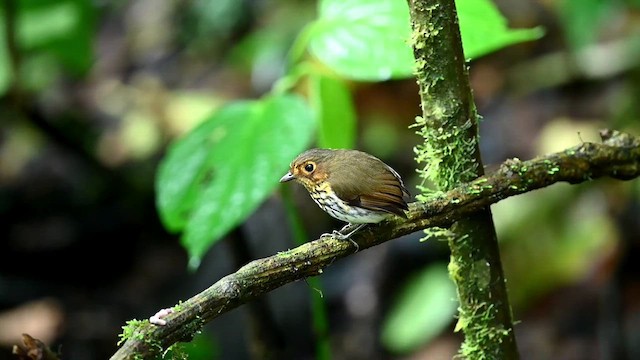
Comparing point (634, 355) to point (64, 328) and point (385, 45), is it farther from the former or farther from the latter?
point (64, 328)

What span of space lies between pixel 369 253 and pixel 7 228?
218 centimetres

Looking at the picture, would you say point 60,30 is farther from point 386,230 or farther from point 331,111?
point 386,230

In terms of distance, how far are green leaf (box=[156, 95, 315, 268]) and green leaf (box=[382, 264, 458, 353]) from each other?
1.95 m

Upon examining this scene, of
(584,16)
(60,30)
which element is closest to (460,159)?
(584,16)

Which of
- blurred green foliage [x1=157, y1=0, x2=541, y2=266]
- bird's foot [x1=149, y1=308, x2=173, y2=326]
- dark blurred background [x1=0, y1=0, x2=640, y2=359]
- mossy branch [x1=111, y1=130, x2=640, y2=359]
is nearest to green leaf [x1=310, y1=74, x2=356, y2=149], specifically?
blurred green foliage [x1=157, y1=0, x2=541, y2=266]

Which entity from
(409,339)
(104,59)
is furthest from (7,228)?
(409,339)

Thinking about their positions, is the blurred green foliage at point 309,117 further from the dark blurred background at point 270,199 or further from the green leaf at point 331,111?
the dark blurred background at point 270,199

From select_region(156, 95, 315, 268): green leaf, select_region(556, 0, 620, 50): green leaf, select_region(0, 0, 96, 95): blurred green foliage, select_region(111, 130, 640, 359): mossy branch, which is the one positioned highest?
select_region(0, 0, 96, 95): blurred green foliage

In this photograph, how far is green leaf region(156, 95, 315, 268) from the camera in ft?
5.72

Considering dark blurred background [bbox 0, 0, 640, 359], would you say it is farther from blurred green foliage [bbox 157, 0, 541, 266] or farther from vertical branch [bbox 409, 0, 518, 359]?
vertical branch [bbox 409, 0, 518, 359]

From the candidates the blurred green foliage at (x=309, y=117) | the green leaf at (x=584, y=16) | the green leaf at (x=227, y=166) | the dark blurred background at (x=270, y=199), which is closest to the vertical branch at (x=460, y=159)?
the blurred green foliage at (x=309, y=117)

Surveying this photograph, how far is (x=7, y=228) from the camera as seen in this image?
4684 millimetres

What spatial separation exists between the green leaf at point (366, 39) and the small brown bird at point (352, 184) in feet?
1.27

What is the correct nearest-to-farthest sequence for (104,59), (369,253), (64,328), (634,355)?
(634,355) < (64,328) < (369,253) < (104,59)
